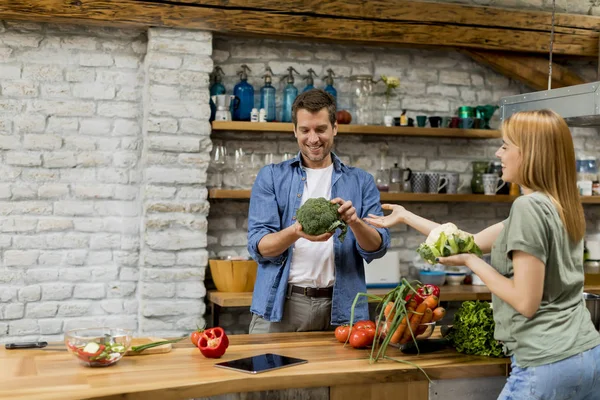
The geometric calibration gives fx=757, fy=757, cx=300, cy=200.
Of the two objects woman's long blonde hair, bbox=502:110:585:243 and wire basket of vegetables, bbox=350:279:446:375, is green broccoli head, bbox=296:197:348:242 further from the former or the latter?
woman's long blonde hair, bbox=502:110:585:243

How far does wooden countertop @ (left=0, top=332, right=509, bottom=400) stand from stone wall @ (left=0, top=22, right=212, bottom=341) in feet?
6.61

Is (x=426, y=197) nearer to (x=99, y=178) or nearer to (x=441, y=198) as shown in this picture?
(x=441, y=198)

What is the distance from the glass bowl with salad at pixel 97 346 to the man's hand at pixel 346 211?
41.0 inches

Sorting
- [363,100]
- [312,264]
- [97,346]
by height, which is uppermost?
[363,100]

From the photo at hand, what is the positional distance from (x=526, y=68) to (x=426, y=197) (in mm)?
1322

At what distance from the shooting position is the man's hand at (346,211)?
10.5 feet

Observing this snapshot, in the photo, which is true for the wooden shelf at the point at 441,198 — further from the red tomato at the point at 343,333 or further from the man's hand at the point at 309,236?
the red tomato at the point at 343,333

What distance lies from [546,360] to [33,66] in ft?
12.6

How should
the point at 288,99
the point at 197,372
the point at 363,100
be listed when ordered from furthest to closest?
the point at 363,100
the point at 288,99
the point at 197,372

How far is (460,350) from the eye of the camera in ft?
9.63

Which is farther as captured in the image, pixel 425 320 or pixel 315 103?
pixel 315 103

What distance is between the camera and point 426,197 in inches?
217

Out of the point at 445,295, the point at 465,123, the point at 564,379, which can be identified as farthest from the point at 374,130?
the point at 564,379

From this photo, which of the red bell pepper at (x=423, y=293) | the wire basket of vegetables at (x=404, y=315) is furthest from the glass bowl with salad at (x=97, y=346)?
the red bell pepper at (x=423, y=293)
